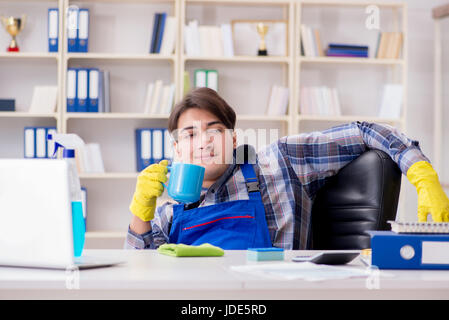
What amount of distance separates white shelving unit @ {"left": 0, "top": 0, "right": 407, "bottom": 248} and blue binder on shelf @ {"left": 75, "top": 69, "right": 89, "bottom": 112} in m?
0.18

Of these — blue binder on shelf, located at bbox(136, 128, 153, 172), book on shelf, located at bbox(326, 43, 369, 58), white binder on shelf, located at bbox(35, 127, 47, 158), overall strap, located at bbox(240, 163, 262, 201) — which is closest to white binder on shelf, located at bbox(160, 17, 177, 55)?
blue binder on shelf, located at bbox(136, 128, 153, 172)

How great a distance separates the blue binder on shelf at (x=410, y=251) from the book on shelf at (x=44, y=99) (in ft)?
11.1

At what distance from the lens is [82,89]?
160 inches

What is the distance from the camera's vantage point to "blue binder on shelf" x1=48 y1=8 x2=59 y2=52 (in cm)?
407

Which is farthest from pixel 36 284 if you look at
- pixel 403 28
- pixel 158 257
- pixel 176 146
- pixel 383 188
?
pixel 403 28

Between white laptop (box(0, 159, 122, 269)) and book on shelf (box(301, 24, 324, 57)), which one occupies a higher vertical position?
book on shelf (box(301, 24, 324, 57))

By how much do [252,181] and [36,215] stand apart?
2.81ft

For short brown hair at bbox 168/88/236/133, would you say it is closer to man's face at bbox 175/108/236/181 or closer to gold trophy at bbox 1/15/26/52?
man's face at bbox 175/108/236/181

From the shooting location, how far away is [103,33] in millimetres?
4359

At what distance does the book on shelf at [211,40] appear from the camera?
4.15 metres

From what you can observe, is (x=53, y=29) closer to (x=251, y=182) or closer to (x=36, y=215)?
(x=251, y=182)

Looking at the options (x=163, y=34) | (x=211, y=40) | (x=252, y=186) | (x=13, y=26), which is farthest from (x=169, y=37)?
(x=252, y=186)

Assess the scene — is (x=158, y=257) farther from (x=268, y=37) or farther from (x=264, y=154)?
(x=268, y=37)

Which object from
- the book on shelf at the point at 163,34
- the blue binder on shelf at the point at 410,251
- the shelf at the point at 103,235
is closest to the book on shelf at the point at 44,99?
the book on shelf at the point at 163,34
